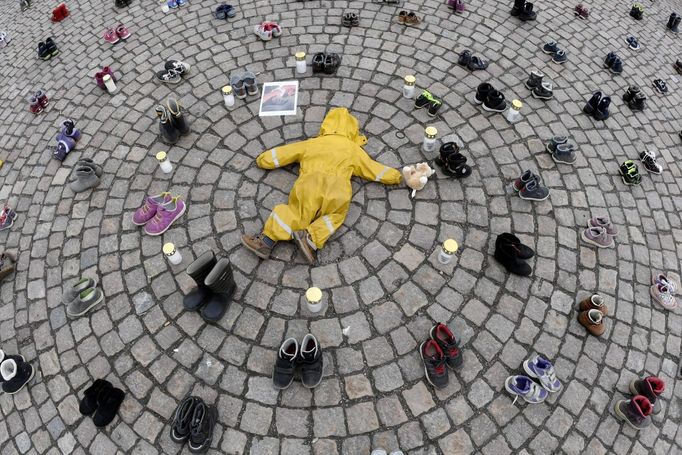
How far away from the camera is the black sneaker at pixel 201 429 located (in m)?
4.43

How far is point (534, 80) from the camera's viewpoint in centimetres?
803

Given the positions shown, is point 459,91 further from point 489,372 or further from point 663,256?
point 489,372

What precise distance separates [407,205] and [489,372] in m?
2.74

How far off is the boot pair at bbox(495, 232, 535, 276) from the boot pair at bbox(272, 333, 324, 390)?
3.00 meters

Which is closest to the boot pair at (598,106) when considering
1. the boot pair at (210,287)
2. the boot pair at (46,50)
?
the boot pair at (210,287)

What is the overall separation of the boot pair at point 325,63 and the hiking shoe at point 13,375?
6.87 metres

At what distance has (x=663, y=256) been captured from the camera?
6246mm

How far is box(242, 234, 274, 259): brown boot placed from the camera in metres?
5.76

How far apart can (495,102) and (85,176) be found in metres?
7.40

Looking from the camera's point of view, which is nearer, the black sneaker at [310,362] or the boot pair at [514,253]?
the black sneaker at [310,362]

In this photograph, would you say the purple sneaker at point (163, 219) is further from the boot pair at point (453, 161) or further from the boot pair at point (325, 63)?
the boot pair at point (453, 161)

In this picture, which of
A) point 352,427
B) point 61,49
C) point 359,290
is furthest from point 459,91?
point 61,49

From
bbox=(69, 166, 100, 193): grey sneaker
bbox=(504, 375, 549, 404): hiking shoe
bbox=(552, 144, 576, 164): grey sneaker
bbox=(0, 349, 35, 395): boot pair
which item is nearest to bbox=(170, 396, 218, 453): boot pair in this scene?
bbox=(0, 349, 35, 395): boot pair

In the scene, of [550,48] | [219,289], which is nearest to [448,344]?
[219,289]
